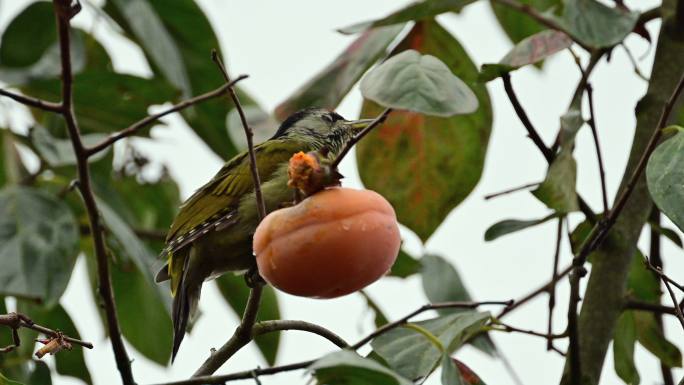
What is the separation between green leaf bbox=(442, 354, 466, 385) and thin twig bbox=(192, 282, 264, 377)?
0.34 m

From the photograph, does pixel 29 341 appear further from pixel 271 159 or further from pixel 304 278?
pixel 304 278

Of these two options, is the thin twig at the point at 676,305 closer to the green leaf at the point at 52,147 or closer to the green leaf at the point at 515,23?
the green leaf at the point at 515,23

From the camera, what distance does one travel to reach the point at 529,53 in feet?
8.11

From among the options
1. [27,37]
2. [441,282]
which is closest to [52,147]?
[27,37]

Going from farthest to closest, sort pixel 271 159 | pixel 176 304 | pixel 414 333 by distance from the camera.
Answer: pixel 271 159 → pixel 176 304 → pixel 414 333

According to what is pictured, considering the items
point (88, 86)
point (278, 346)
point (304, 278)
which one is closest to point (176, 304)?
point (278, 346)

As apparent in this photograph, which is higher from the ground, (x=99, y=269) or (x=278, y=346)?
(x=99, y=269)

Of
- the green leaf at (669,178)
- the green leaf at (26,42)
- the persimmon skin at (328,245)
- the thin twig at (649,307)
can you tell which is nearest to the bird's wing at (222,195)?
the green leaf at (26,42)

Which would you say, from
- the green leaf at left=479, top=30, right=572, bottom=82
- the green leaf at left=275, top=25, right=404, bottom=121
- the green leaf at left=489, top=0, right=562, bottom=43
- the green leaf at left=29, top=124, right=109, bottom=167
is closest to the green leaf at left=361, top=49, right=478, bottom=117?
the green leaf at left=479, top=30, right=572, bottom=82

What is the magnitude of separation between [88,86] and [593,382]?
6.64 ft

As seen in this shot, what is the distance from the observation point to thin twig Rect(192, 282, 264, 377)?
199 cm

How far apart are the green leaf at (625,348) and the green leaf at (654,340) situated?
0.15ft

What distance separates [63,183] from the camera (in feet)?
12.9

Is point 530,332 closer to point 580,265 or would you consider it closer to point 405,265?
point 580,265
